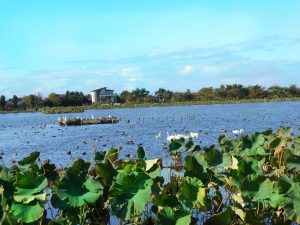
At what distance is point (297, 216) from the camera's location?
12.3ft

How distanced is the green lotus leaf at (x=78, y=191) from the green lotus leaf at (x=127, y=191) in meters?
0.13

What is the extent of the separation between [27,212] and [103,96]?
440ft

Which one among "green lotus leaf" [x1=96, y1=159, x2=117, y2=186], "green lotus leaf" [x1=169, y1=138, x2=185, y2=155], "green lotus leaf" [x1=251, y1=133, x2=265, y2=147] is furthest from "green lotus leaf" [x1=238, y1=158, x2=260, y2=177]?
"green lotus leaf" [x1=169, y1=138, x2=185, y2=155]

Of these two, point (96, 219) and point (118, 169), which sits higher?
point (118, 169)

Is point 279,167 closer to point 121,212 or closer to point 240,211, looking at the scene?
point 240,211

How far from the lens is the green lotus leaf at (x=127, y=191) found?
A: 3.83 meters

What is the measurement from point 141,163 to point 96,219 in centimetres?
62

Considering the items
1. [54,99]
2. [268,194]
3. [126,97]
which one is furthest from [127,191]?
[126,97]

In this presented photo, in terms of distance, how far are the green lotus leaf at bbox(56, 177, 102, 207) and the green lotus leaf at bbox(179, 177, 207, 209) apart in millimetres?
671

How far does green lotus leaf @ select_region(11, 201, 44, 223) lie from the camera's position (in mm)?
3773

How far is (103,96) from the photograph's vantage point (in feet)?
451

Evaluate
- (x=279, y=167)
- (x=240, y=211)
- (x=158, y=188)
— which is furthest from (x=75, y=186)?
(x=279, y=167)

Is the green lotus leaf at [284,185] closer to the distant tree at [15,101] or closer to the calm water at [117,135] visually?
the calm water at [117,135]

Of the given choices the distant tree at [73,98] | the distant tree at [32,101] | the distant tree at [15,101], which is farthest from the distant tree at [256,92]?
the distant tree at [15,101]
